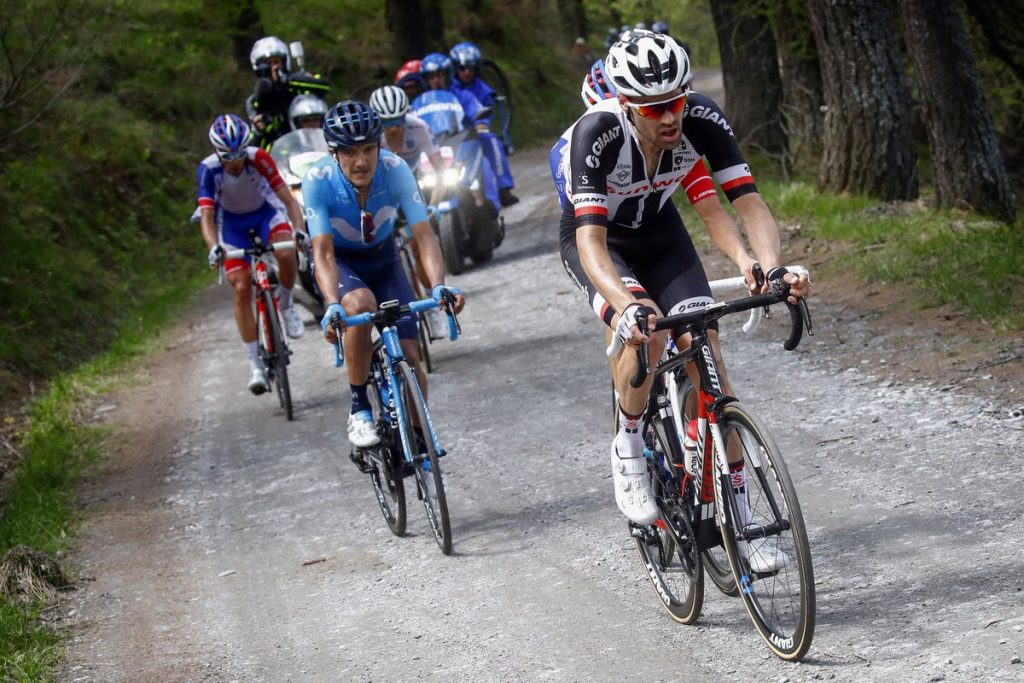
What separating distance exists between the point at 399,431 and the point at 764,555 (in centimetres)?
295

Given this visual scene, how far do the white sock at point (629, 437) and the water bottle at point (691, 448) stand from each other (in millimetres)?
339

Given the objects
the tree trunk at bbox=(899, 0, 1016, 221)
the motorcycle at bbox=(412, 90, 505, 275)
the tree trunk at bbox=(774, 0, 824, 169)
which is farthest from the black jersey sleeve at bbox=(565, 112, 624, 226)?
the tree trunk at bbox=(774, 0, 824, 169)

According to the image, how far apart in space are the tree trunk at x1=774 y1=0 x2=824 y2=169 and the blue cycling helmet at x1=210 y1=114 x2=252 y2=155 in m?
7.81

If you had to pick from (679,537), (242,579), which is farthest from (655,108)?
(242,579)

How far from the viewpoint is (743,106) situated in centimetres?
A: 1777

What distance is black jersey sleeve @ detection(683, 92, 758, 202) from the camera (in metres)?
5.32

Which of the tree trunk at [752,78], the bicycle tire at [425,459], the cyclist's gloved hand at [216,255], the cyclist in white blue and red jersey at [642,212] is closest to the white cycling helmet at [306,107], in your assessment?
the cyclist's gloved hand at [216,255]

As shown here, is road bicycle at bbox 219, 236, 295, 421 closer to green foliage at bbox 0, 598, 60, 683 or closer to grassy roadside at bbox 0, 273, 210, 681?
grassy roadside at bbox 0, 273, 210, 681

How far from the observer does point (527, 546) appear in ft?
22.1

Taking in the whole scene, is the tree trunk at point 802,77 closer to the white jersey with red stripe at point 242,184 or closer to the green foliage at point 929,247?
the green foliage at point 929,247

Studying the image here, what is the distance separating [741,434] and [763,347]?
215 inches

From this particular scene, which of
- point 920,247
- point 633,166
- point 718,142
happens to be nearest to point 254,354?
point 920,247

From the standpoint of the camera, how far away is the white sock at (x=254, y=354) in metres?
11.1

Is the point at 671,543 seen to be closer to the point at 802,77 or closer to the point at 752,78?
the point at 802,77
